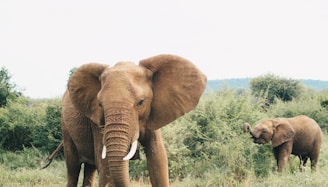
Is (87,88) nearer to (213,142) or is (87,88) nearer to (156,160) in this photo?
(156,160)

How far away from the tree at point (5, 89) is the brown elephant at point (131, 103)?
1716 cm

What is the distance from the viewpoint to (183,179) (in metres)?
10.1

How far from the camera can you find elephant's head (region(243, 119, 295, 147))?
11.0 metres

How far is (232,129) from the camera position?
37.2ft

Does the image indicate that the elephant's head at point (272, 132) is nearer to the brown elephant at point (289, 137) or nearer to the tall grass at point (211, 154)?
the brown elephant at point (289, 137)

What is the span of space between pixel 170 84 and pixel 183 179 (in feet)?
16.6

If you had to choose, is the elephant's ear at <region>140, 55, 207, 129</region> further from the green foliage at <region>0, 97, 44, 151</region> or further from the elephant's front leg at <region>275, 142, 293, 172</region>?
the green foliage at <region>0, 97, 44, 151</region>

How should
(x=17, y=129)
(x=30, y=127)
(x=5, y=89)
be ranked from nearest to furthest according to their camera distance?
(x=30, y=127) → (x=17, y=129) → (x=5, y=89)

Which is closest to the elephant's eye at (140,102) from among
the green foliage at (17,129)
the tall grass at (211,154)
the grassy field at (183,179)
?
the grassy field at (183,179)

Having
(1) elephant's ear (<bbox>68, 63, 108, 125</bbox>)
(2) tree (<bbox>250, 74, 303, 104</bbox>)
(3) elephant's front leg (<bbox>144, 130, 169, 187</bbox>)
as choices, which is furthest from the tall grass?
(2) tree (<bbox>250, 74, 303, 104</bbox>)

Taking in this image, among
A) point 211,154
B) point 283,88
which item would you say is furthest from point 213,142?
point 283,88

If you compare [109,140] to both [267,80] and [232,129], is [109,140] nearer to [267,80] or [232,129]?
[232,129]

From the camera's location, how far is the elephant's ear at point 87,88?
5469 millimetres

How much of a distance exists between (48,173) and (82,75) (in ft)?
21.0
